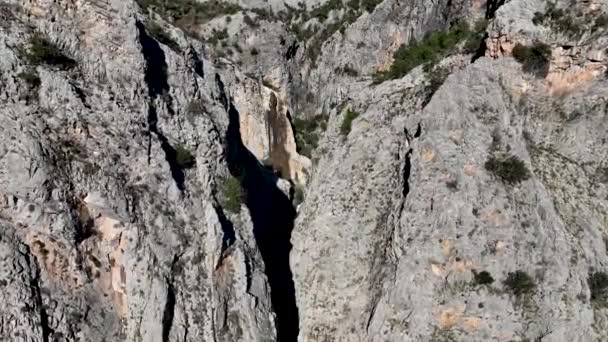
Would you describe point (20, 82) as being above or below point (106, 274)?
above

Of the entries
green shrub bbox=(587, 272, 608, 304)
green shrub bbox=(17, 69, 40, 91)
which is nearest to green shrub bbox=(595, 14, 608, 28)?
green shrub bbox=(587, 272, 608, 304)

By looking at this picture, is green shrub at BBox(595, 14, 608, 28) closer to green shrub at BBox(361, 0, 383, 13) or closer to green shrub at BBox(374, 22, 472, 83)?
green shrub at BBox(374, 22, 472, 83)

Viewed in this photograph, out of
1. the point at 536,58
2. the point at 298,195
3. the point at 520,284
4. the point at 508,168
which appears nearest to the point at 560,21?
the point at 536,58

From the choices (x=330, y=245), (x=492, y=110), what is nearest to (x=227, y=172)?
(x=330, y=245)

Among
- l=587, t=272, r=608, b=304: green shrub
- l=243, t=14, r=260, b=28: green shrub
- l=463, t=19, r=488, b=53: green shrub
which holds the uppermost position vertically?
l=243, t=14, r=260, b=28: green shrub

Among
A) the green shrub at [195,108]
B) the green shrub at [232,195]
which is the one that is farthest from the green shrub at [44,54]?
the green shrub at [232,195]

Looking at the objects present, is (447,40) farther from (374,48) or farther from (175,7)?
(175,7)

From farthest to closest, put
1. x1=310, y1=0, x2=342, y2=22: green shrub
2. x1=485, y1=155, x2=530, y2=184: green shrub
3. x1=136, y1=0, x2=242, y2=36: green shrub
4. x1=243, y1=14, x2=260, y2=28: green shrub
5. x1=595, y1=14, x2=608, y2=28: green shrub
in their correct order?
x1=310, y1=0, x2=342, y2=22: green shrub → x1=136, y1=0, x2=242, y2=36: green shrub → x1=243, y1=14, x2=260, y2=28: green shrub → x1=595, y1=14, x2=608, y2=28: green shrub → x1=485, y1=155, x2=530, y2=184: green shrub
